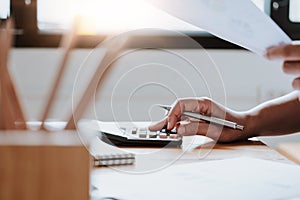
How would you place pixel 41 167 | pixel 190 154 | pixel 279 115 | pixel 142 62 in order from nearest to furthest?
pixel 41 167 < pixel 190 154 < pixel 279 115 < pixel 142 62

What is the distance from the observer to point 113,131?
4.05 feet

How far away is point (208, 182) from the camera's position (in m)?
0.81

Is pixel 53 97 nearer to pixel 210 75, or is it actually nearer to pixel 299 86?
pixel 299 86

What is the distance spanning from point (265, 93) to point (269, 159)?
1.27 m

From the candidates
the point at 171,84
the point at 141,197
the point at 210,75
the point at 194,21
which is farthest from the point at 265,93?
the point at 141,197

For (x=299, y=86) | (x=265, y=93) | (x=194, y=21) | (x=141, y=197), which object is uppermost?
(x=194, y=21)

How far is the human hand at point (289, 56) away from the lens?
88 cm

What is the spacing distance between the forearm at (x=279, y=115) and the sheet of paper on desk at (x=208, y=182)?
400 mm

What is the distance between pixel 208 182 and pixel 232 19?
0.86ft

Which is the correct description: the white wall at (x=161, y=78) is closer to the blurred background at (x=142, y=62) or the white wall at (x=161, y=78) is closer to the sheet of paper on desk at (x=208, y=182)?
the blurred background at (x=142, y=62)

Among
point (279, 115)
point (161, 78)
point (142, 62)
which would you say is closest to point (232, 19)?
point (279, 115)

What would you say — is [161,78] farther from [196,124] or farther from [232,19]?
[232,19]

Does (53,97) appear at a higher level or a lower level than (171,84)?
higher

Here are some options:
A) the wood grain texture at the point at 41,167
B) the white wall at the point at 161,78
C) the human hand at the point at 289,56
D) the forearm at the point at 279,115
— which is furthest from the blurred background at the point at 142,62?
the wood grain texture at the point at 41,167
